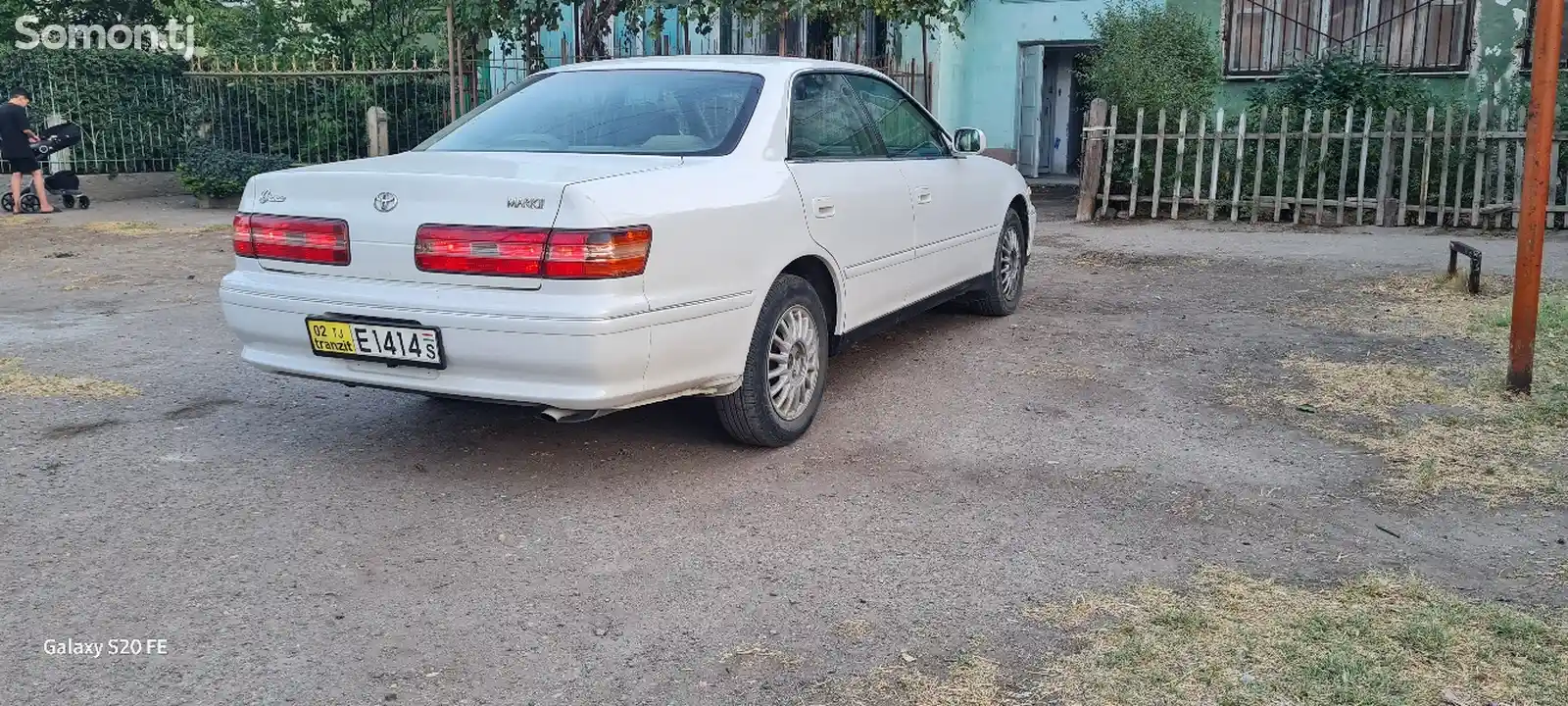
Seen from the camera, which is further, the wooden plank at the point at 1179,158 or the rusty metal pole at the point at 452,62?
the rusty metal pole at the point at 452,62

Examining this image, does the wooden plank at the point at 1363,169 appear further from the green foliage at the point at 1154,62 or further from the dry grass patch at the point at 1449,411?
the dry grass patch at the point at 1449,411

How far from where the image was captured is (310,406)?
18.5ft

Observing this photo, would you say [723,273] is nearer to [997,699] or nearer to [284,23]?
[997,699]

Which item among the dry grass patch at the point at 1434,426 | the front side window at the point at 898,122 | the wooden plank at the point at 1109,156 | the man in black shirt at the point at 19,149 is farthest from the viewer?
the man in black shirt at the point at 19,149

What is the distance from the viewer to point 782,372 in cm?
496

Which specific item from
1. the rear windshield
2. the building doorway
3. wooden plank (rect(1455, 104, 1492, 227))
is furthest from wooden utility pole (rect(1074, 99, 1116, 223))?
the rear windshield

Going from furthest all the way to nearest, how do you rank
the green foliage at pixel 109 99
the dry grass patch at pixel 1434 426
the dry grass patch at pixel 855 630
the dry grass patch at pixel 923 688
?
the green foliage at pixel 109 99 < the dry grass patch at pixel 1434 426 < the dry grass patch at pixel 855 630 < the dry grass patch at pixel 923 688

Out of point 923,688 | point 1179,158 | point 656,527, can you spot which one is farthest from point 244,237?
point 1179,158

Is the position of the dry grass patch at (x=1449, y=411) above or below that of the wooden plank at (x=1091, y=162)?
below

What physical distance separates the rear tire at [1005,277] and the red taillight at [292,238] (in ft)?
13.1

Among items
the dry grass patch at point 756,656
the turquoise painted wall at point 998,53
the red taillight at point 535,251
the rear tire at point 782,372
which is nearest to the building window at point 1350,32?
the turquoise painted wall at point 998,53

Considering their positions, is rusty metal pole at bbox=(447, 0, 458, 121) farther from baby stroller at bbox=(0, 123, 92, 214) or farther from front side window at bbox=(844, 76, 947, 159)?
front side window at bbox=(844, 76, 947, 159)

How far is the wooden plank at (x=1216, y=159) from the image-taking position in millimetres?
12516

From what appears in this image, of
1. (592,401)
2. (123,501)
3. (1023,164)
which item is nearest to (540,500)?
(592,401)
